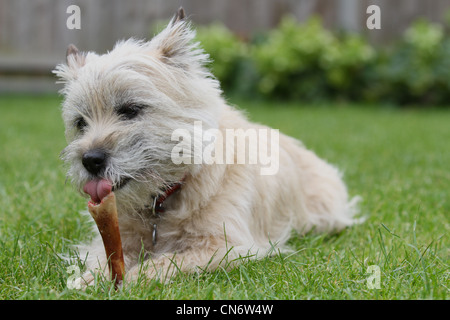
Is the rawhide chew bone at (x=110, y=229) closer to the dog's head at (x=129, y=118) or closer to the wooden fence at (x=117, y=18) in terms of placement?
the dog's head at (x=129, y=118)

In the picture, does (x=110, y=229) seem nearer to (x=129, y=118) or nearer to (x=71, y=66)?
(x=129, y=118)

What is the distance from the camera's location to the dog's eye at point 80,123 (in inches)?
105

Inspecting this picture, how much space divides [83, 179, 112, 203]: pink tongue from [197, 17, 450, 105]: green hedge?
820 centimetres

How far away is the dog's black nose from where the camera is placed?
7.88 ft

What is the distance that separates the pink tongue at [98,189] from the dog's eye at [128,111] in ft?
1.05

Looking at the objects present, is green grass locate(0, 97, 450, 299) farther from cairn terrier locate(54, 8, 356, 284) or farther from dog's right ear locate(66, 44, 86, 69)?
dog's right ear locate(66, 44, 86, 69)

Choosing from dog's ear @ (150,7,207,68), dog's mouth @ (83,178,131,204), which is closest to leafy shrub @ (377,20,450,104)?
dog's ear @ (150,7,207,68)

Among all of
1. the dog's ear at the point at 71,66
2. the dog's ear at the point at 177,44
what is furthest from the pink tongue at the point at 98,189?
the dog's ear at the point at 177,44

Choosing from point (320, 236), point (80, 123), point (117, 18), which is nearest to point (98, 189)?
point (80, 123)

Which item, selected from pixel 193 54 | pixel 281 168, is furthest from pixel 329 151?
pixel 193 54

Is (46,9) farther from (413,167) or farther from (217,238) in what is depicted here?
(217,238)

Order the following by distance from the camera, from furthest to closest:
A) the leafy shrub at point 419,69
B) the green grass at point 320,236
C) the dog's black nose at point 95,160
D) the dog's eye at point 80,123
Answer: the leafy shrub at point 419,69
the dog's eye at point 80,123
the dog's black nose at point 95,160
the green grass at point 320,236

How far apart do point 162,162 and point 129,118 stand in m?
0.25
